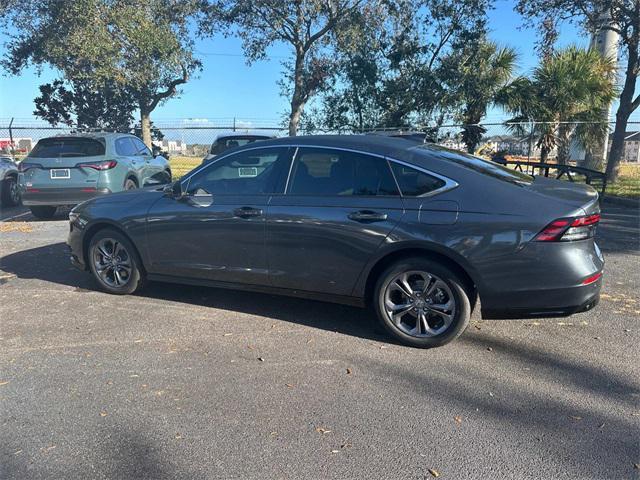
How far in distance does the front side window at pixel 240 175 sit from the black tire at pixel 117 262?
98cm

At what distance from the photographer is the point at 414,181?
4.09 meters

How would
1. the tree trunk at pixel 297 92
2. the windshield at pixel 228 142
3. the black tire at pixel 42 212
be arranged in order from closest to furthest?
the black tire at pixel 42 212 < the windshield at pixel 228 142 < the tree trunk at pixel 297 92

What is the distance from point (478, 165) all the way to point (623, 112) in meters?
11.0

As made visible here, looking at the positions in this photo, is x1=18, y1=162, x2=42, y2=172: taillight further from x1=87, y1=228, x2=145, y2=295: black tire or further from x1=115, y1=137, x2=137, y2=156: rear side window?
x1=87, y1=228, x2=145, y2=295: black tire

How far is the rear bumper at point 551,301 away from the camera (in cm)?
370

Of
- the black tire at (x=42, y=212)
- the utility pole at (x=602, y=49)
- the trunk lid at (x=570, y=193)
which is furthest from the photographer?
the utility pole at (x=602, y=49)

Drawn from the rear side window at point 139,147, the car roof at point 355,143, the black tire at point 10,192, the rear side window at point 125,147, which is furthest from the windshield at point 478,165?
the black tire at point 10,192

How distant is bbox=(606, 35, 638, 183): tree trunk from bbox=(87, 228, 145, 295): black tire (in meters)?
12.6

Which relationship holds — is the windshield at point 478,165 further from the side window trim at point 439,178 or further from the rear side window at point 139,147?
the rear side window at point 139,147

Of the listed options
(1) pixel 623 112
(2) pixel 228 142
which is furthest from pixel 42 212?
(1) pixel 623 112

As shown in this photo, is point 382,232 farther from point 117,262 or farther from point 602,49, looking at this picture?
point 602,49

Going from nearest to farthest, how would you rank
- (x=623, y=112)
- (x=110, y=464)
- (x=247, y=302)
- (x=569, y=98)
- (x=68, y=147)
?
(x=110, y=464) < (x=247, y=302) < (x=68, y=147) < (x=623, y=112) < (x=569, y=98)

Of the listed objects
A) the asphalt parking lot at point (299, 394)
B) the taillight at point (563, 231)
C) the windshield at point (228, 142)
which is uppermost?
the windshield at point (228, 142)

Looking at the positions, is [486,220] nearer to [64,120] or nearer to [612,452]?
[612,452]
